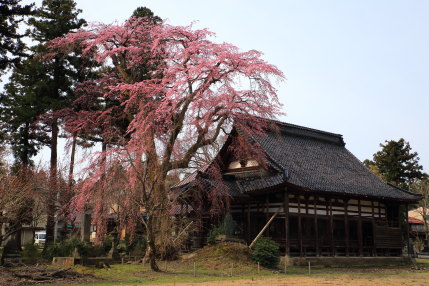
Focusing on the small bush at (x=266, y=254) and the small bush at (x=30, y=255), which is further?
the small bush at (x=30, y=255)

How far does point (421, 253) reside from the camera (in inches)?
1914

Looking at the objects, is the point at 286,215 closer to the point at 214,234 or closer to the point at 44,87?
the point at 214,234

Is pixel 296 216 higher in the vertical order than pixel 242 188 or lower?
lower

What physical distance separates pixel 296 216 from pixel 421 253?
102 feet

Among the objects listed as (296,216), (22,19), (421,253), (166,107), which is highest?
(22,19)

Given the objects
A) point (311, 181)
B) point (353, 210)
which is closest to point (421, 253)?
point (353, 210)

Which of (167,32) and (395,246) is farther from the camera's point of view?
(395,246)

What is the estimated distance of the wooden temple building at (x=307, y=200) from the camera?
24766 millimetres

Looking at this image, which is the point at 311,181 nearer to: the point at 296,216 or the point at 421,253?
the point at 296,216

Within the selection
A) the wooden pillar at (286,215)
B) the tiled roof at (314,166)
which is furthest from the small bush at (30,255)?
the wooden pillar at (286,215)

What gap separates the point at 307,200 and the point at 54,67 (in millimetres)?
18268

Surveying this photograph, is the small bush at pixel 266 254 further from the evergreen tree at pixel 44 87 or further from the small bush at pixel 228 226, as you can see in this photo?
the evergreen tree at pixel 44 87

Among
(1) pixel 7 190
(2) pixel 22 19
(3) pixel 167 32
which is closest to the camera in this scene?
(2) pixel 22 19

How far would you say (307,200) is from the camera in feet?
83.9
